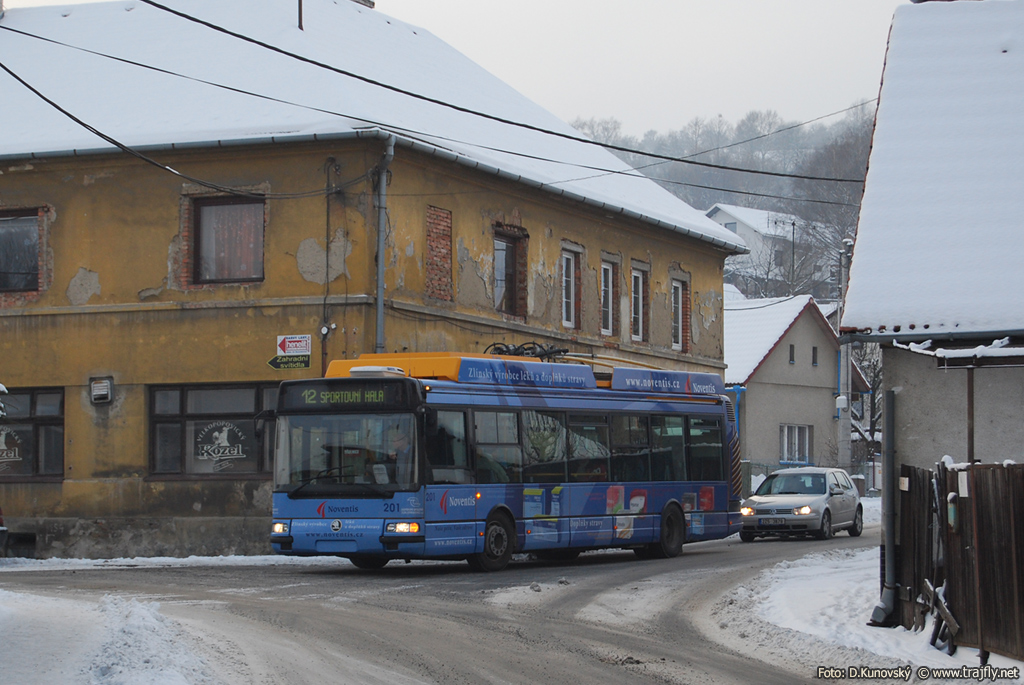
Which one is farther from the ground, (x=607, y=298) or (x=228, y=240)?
(x=228, y=240)

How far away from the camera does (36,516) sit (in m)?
23.2

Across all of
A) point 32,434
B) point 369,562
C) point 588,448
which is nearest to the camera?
point 369,562

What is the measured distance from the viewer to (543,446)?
19.1m

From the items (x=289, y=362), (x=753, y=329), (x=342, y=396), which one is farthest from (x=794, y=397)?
(x=342, y=396)

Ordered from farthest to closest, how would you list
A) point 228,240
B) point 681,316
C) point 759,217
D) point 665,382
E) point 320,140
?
point 759,217
point 681,316
point 228,240
point 320,140
point 665,382

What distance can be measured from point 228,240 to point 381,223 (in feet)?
9.15

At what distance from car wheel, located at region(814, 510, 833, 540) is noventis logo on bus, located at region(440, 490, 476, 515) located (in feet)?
34.6

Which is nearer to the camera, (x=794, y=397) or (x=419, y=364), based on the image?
(x=419, y=364)

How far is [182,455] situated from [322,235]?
Result: 14.8ft

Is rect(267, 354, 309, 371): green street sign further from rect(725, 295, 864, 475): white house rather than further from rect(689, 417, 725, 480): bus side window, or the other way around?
rect(725, 295, 864, 475): white house

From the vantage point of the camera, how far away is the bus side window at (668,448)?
21.4 metres

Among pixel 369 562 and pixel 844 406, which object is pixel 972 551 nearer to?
pixel 369 562

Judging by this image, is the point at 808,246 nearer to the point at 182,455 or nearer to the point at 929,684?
the point at 182,455

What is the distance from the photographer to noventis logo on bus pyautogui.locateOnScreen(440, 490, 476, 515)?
17172mm
